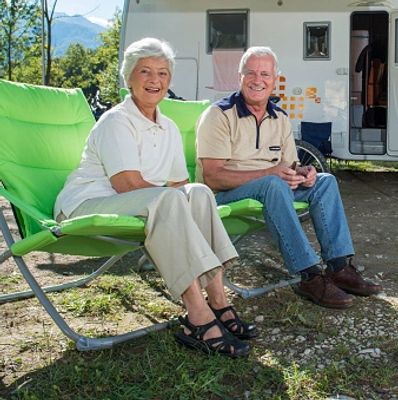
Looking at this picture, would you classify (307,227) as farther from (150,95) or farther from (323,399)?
(323,399)

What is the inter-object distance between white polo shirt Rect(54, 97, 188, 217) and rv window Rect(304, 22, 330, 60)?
3869 millimetres

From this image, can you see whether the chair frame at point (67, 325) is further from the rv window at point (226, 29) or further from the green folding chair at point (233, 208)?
the rv window at point (226, 29)

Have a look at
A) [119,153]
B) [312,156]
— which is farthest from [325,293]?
[312,156]

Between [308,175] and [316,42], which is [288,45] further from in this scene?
[308,175]

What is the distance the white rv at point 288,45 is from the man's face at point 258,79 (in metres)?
3.26

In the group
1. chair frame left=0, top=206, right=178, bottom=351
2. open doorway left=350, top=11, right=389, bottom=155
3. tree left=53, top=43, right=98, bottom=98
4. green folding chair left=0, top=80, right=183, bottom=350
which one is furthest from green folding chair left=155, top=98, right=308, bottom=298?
tree left=53, top=43, right=98, bottom=98

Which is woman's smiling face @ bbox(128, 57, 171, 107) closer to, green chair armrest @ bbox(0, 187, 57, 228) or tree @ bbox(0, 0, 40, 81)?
green chair armrest @ bbox(0, 187, 57, 228)

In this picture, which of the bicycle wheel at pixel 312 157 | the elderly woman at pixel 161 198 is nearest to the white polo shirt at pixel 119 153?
the elderly woman at pixel 161 198

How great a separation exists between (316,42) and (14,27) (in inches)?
372

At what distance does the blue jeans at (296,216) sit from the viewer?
8.66 ft

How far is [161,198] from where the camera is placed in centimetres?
217

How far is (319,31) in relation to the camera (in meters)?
6.15

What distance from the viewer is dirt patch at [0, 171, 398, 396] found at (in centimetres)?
233

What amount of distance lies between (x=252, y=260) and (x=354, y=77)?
408 cm
